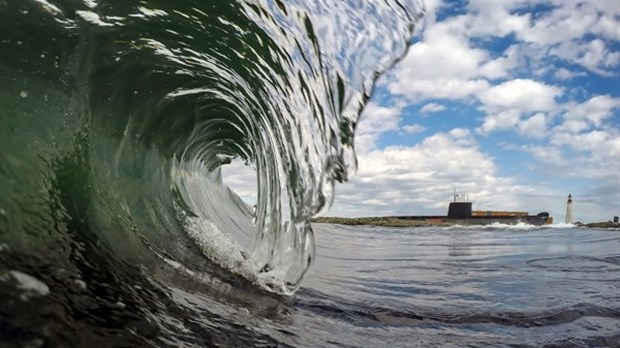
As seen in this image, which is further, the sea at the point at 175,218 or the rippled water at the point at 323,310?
the sea at the point at 175,218

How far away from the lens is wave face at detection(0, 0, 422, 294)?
2.47m

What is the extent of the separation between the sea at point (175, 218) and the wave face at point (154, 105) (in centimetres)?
1

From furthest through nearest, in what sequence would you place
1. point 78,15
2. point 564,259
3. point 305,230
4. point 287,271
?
point 564,259 → point 287,271 → point 305,230 → point 78,15

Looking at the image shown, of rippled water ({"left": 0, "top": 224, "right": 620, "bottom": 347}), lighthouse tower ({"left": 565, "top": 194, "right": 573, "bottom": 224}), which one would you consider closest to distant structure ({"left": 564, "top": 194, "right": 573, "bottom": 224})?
lighthouse tower ({"left": 565, "top": 194, "right": 573, "bottom": 224})

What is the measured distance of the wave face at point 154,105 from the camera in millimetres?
2469

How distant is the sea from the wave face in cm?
1

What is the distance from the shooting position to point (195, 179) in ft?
27.9

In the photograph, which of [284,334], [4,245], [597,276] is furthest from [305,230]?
[597,276]

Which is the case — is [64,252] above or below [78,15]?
below

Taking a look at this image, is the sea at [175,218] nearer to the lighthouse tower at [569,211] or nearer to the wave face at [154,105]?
the wave face at [154,105]

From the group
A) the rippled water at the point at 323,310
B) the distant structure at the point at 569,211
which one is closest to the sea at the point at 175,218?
the rippled water at the point at 323,310

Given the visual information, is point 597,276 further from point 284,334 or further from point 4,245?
point 4,245

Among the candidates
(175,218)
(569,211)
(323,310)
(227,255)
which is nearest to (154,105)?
(175,218)

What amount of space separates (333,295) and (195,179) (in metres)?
5.02
